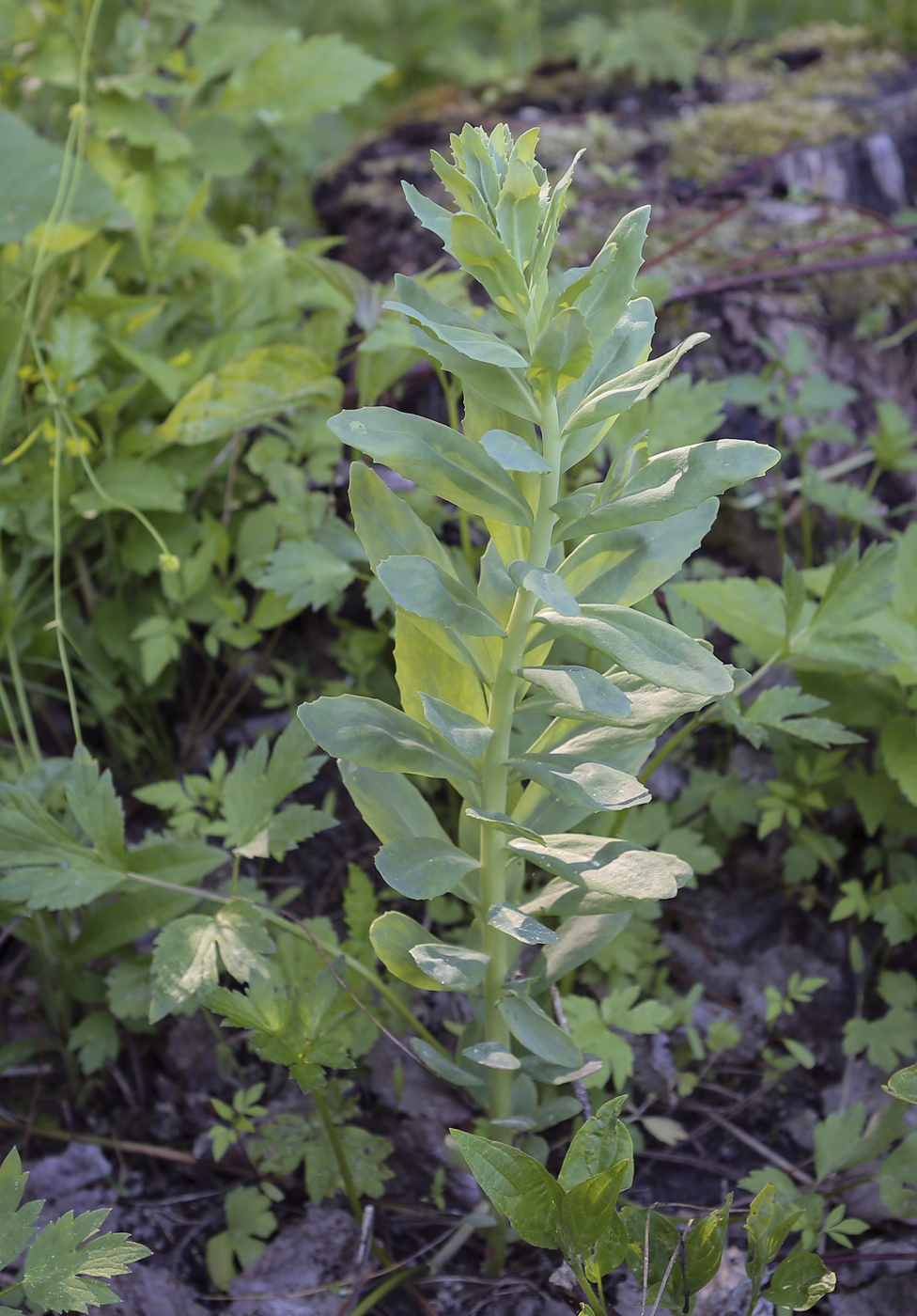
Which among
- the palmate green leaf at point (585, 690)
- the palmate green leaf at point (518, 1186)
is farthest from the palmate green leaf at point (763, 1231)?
the palmate green leaf at point (585, 690)

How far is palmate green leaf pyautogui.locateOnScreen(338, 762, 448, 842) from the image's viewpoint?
1.21 metres

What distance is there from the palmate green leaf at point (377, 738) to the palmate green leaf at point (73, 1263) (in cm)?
61

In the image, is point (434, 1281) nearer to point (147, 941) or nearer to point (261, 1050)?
point (261, 1050)

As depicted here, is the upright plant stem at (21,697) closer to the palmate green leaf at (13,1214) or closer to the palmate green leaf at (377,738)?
the palmate green leaf at (13,1214)

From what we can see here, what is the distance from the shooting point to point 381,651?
1972 mm

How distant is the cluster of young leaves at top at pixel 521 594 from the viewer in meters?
0.96

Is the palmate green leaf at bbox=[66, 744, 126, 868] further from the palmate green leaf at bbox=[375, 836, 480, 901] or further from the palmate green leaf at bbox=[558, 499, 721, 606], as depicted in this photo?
the palmate green leaf at bbox=[558, 499, 721, 606]

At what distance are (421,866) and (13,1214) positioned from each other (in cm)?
66

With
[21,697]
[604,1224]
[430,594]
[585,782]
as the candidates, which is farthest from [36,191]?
[604,1224]

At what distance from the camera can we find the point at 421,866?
1079 millimetres

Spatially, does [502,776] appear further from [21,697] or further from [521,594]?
[21,697]

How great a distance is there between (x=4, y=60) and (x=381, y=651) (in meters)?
2.07

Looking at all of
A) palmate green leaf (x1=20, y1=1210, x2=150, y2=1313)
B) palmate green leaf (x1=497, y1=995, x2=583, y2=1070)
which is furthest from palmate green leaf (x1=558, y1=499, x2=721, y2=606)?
palmate green leaf (x1=20, y1=1210, x2=150, y2=1313)

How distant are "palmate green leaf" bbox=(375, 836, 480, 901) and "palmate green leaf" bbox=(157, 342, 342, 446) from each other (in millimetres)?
1119
